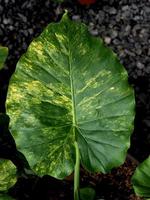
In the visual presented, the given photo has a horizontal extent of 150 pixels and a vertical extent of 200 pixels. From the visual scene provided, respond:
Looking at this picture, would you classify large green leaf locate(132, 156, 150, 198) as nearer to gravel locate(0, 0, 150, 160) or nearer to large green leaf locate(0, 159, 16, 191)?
large green leaf locate(0, 159, 16, 191)

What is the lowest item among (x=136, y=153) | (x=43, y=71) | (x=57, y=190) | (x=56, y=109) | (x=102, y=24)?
(x=57, y=190)

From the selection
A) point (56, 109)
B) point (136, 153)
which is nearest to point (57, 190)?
point (136, 153)

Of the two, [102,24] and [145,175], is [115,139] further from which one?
[102,24]

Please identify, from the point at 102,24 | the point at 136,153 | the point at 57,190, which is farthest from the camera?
the point at 102,24

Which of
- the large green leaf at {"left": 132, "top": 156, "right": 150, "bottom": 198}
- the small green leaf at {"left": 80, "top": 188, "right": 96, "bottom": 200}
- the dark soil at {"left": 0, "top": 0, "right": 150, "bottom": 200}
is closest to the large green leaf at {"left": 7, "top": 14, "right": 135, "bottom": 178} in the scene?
the large green leaf at {"left": 132, "top": 156, "right": 150, "bottom": 198}

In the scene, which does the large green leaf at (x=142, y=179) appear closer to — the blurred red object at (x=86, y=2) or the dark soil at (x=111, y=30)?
the dark soil at (x=111, y=30)

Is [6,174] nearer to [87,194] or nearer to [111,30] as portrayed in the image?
[87,194]
